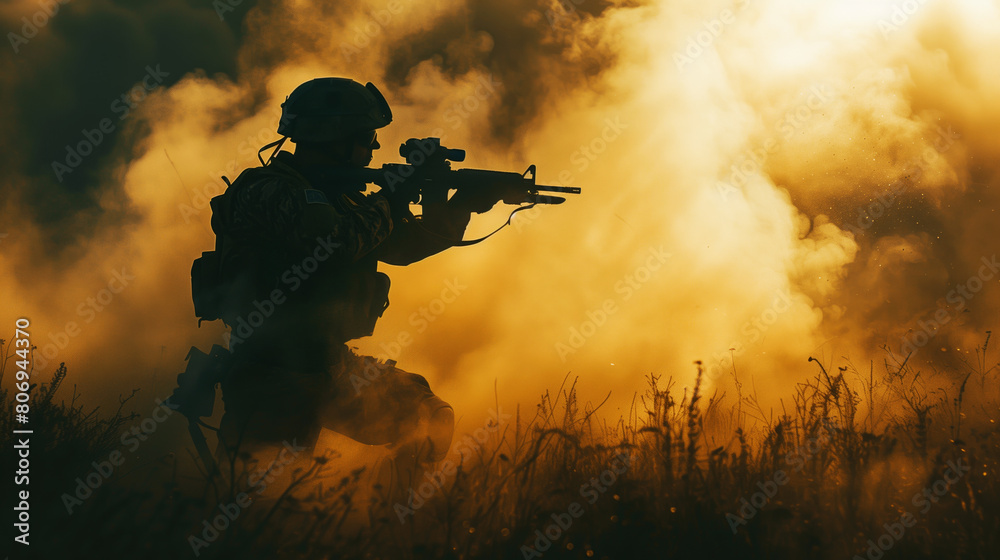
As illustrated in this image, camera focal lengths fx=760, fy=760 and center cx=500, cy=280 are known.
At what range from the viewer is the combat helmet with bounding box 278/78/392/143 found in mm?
4371

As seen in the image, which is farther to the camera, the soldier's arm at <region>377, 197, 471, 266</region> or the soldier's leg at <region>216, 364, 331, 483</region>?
the soldier's arm at <region>377, 197, 471, 266</region>

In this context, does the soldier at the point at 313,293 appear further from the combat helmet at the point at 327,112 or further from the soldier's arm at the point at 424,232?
the soldier's arm at the point at 424,232

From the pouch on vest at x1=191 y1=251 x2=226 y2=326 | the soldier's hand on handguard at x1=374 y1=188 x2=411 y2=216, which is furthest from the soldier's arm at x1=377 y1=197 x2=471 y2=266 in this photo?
the pouch on vest at x1=191 y1=251 x2=226 y2=326

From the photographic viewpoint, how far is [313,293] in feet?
13.9

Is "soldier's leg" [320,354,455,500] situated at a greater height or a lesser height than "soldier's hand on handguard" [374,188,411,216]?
lesser

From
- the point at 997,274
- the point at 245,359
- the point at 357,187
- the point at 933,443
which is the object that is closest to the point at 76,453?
the point at 245,359

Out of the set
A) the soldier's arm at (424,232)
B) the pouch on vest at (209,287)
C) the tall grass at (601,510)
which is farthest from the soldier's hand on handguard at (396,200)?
the tall grass at (601,510)

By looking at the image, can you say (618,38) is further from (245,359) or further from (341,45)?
(245,359)

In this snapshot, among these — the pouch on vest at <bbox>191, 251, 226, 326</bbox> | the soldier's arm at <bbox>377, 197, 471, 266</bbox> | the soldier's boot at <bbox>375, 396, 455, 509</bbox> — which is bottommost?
the soldier's boot at <bbox>375, 396, 455, 509</bbox>

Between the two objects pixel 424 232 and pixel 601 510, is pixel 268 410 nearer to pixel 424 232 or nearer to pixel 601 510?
pixel 424 232

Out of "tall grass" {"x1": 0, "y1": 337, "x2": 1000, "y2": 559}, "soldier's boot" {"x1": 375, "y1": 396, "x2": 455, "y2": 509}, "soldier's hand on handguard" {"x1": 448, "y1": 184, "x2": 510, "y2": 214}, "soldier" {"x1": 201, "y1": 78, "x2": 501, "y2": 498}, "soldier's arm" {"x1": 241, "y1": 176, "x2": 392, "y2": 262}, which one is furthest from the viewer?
"soldier's hand on handguard" {"x1": 448, "y1": 184, "x2": 510, "y2": 214}

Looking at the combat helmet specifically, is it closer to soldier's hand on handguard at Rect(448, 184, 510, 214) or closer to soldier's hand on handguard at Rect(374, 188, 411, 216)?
soldier's hand on handguard at Rect(374, 188, 411, 216)

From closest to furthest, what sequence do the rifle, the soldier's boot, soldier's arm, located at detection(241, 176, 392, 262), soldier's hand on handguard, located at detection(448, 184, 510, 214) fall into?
soldier's arm, located at detection(241, 176, 392, 262) → the soldier's boot → the rifle → soldier's hand on handguard, located at detection(448, 184, 510, 214)

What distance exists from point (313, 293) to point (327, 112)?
105 centimetres
